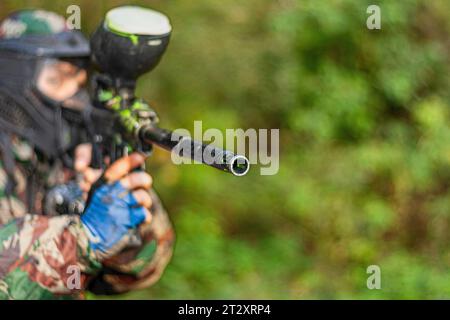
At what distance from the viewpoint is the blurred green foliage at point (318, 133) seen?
5.23 metres

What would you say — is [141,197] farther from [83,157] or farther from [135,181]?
[83,157]

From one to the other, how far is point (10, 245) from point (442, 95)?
151 inches

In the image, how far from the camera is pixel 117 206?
2123 mm

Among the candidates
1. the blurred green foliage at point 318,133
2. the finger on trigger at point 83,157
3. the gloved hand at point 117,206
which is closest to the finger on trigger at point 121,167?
the gloved hand at point 117,206

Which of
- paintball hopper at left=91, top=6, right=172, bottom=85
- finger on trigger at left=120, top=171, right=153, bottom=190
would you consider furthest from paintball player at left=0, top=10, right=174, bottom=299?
paintball hopper at left=91, top=6, right=172, bottom=85

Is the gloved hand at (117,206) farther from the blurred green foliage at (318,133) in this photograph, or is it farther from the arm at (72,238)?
the blurred green foliage at (318,133)

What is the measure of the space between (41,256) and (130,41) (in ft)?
2.14

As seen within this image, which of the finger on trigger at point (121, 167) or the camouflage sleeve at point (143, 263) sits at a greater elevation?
the finger on trigger at point (121, 167)

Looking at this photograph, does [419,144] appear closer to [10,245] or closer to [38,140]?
[38,140]

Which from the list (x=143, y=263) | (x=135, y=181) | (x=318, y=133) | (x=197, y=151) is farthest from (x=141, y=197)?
(x=318, y=133)

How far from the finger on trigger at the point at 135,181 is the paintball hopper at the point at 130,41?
1.16ft

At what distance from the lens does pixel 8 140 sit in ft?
8.11

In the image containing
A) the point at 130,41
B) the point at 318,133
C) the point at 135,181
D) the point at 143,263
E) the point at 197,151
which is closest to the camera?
the point at 197,151

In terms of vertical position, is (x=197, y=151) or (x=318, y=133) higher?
(x=318, y=133)
